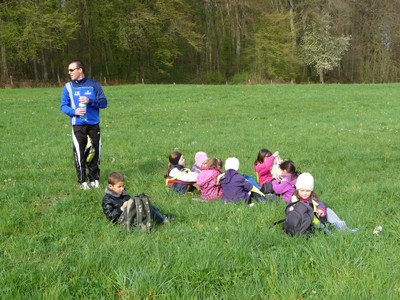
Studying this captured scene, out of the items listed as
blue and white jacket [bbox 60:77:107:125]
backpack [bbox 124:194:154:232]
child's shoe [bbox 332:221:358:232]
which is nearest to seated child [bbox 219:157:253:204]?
child's shoe [bbox 332:221:358:232]

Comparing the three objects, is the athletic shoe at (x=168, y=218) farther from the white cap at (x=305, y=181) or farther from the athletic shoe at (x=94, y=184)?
the athletic shoe at (x=94, y=184)

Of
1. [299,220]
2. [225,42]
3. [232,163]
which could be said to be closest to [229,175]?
[232,163]

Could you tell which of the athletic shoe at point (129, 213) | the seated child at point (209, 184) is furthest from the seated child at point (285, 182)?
the athletic shoe at point (129, 213)

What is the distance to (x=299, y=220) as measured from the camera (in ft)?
16.1

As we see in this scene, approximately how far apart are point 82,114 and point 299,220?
429 centimetres

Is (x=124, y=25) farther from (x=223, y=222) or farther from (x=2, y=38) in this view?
(x=223, y=222)

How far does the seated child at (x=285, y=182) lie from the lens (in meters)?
7.00

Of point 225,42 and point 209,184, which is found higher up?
point 225,42

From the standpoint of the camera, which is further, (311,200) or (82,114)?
(82,114)

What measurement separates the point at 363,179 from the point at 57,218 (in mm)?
5933

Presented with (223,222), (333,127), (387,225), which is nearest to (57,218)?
(223,222)

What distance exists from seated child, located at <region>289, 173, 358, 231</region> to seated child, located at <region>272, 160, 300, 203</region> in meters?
1.12

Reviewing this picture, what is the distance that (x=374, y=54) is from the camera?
56.4m

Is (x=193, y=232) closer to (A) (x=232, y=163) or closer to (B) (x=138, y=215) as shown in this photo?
(B) (x=138, y=215)
